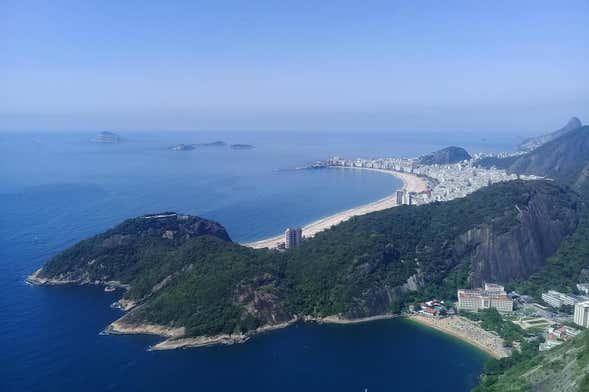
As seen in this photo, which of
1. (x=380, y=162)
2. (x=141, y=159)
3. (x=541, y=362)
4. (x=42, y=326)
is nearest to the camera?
(x=541, y=362)

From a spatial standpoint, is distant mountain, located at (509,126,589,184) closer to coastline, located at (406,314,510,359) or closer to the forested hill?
the forested hill

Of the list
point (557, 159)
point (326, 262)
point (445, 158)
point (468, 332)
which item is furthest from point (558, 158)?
point (468, 332)

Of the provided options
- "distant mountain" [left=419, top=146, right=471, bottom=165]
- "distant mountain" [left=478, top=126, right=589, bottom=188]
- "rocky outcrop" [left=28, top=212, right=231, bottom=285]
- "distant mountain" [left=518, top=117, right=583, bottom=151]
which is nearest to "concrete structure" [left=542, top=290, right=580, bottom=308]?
"rocky outcrop" [left=28, top=212, right=231, bottom=285]

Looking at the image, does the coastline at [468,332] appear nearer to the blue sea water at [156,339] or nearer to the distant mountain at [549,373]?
the blue sea water at [156,339]

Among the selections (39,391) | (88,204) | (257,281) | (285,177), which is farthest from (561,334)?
(285,177)

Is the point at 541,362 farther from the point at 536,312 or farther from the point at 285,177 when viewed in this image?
the point at 285,177

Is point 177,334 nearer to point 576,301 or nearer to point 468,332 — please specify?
point 468,332
